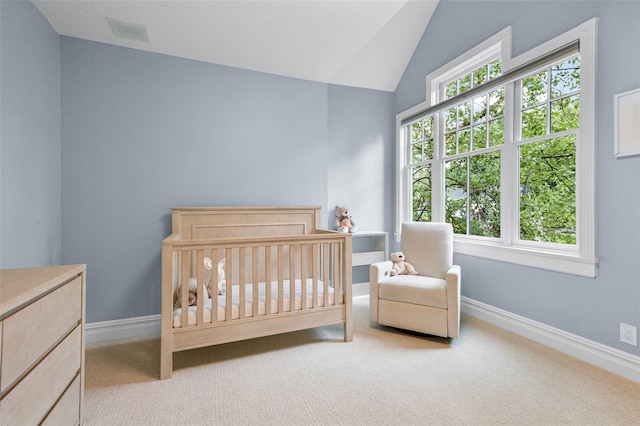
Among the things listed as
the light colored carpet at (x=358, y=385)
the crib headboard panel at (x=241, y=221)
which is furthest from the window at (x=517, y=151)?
the crib headboard panel at (x=241, y=221)

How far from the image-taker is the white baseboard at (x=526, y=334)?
1862 mm

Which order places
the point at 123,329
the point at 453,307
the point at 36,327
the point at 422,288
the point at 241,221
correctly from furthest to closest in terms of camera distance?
1. the point at 241,221
2. the point at 123,329
3. the point at 422,288
4. the point at 453,307
5. the point at 36,327

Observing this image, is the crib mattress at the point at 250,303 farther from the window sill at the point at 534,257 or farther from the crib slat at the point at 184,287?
the window sill at the point at 534,257

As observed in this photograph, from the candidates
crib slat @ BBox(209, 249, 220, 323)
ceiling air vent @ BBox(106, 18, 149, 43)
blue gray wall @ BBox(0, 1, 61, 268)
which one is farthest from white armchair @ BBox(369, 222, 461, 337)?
ceiling air vent @ BBox(106, 18, 149, 43)

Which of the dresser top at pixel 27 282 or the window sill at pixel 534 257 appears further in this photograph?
the window sill at pixel 534 257

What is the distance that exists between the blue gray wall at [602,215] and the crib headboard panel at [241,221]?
1.80 meters

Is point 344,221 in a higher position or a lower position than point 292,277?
higher

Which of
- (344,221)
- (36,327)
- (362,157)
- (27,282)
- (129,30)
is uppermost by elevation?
(129,30)

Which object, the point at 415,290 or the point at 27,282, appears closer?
the point at 27,282

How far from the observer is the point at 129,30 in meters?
2.35

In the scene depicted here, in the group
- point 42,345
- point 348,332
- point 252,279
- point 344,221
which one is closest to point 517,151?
point 344,221

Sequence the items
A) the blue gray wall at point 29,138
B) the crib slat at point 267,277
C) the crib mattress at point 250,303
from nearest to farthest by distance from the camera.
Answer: the blue gray wall at point 29,138 < the crib mattress at point 250,303 < the crib slat at point 267,277

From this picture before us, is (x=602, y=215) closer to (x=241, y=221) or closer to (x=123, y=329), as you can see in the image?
(x=241, y=221)

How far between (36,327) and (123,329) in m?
1.85
